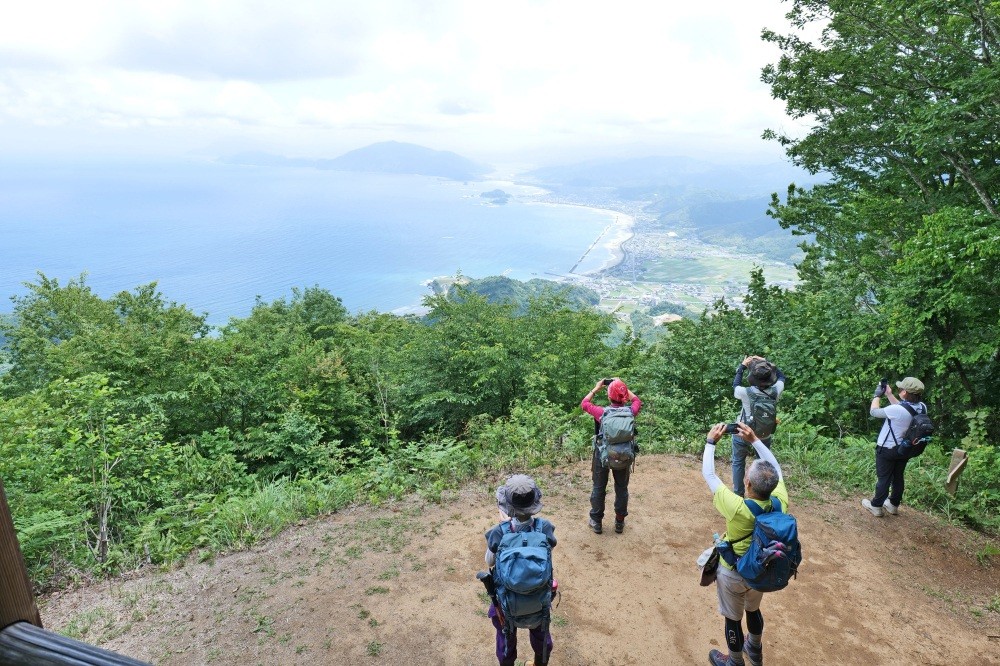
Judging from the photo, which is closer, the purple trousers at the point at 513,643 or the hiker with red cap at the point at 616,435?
the purple trousers at the point at 513,643

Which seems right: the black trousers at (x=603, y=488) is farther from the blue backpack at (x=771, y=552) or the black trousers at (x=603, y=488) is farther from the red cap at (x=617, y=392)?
the blue backpack at (x=771, y=552)

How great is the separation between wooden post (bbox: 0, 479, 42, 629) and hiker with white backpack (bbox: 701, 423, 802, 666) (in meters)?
4.08

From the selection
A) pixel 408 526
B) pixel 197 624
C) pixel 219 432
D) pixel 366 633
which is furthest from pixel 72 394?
pixel 366 633

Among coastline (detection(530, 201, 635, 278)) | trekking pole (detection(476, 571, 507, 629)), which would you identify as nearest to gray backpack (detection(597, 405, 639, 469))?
trekking pole (detection(476, 571, 507, 629))

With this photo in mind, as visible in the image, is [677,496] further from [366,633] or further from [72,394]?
[72,394]

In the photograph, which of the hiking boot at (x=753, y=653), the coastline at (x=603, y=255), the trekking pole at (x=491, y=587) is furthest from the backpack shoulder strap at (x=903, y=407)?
the coastline at (x=603, y=255)

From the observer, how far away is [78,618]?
17.9 feet

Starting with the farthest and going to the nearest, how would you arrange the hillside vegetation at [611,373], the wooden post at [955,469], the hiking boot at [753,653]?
the hillside vegetation at [611,373]
the wooden post at [955,469]
the hiking boot at [753,653]

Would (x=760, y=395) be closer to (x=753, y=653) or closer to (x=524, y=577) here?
(x=753, y=653)

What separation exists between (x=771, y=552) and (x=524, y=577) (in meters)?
1.78

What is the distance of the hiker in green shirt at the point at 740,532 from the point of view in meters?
4.00

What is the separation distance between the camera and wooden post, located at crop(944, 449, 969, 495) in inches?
274

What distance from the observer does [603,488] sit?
650cm

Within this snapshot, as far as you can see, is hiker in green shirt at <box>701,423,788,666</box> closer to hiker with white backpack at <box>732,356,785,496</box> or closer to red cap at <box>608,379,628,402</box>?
red cap at <box>608,379,628,402</box>
